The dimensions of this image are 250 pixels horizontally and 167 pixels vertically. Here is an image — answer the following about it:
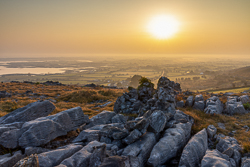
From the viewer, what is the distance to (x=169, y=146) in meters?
10.6

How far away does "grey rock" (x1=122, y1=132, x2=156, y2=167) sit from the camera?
919 cm

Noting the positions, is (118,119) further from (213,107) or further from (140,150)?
(213,107)

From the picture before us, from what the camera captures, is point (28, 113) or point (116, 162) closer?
point (116, 162)

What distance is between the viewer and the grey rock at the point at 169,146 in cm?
966

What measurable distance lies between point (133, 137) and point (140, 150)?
1.15 meters

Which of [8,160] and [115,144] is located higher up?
[8,160]

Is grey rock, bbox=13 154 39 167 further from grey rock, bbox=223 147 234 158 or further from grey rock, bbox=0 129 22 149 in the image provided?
grey rock, bbox=223 147 234 158

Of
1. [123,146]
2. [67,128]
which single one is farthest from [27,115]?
[123,146]

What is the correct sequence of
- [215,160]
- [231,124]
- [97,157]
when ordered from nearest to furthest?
[97,157]
[215,160]
[231,124]

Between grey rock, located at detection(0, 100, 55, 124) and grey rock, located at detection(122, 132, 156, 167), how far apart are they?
11218 millimetres

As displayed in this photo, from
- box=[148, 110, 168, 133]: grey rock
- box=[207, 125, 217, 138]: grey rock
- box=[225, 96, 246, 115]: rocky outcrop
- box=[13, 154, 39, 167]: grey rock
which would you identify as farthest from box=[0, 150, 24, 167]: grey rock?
box=[225, 96, 246, 115]: rocky outcrop

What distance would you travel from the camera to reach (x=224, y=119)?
17.9 meters

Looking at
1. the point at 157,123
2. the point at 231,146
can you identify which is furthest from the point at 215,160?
the point at 157,123

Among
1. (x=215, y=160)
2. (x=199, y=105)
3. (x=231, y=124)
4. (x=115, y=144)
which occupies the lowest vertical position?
(x=231, y=124)
